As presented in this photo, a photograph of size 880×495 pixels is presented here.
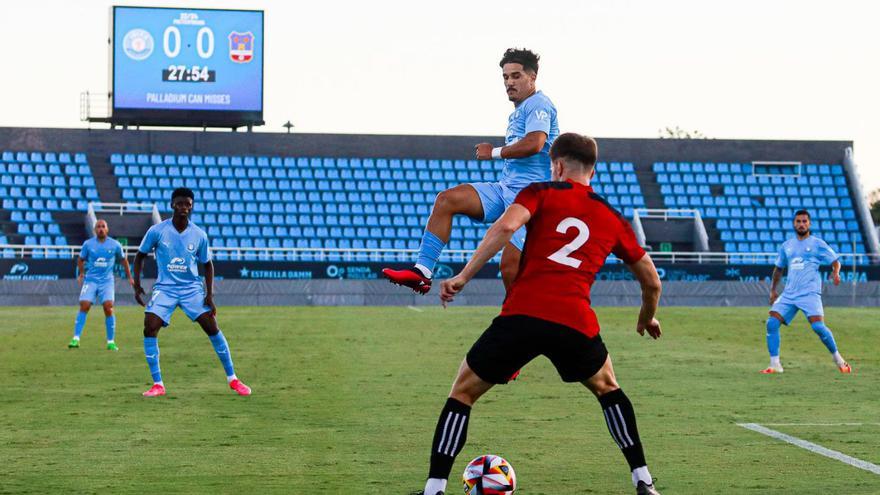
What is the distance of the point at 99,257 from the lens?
21750 mm

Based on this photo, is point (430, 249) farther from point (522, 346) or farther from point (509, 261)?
point (522, 346)

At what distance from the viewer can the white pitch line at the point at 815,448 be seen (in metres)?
8.90

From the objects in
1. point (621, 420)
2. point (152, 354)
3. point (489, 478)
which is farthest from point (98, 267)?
point (621, 420)

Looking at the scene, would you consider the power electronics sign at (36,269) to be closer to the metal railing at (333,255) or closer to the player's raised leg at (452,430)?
the metal railing at (333,255)

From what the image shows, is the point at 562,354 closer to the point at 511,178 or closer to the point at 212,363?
the point at 511,178

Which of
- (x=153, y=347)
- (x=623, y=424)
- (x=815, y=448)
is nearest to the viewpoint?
(x=623, y=424)

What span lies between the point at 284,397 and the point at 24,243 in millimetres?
33562

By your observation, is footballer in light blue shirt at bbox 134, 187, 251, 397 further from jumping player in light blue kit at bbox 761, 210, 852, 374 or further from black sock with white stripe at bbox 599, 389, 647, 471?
jumping player in light blue kit at bbox 761, 210, 852, 374

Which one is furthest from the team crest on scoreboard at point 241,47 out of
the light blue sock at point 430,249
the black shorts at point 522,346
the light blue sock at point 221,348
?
the black shorts at point 522,346

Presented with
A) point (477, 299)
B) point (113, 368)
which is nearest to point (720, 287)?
point (477, 299)

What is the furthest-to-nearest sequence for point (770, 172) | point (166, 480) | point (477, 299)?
point (770, 172)
point (477, 299)
point (166, 480)

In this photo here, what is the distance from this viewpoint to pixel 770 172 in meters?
55.5

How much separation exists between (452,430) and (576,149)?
160cm

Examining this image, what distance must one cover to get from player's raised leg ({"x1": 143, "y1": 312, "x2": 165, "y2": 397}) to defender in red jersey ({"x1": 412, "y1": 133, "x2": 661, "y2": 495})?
734 centimetres
